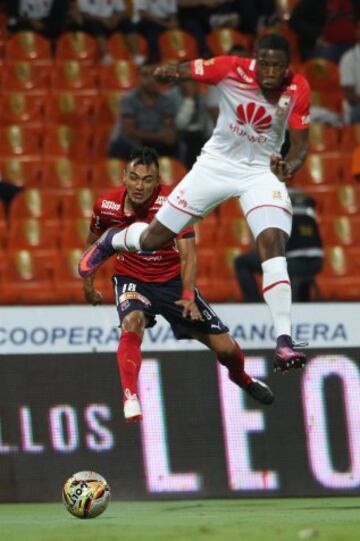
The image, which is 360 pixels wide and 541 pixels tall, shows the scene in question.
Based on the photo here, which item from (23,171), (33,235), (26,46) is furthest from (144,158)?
(26,46)

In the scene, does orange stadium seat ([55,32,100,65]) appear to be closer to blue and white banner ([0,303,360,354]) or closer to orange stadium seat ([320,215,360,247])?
orange stadium seat ([320,215,360,247])

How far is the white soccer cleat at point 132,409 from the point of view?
9466 millimetres

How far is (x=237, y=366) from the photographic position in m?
10.4

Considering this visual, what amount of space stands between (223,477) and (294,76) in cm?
285

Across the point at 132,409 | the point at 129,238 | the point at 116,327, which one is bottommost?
the point at 132,409

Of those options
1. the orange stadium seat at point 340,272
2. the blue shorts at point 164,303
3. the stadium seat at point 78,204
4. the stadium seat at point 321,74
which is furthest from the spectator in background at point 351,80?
the blue shorts at point 164,303

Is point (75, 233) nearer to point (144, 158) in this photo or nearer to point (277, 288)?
point (144, 158)

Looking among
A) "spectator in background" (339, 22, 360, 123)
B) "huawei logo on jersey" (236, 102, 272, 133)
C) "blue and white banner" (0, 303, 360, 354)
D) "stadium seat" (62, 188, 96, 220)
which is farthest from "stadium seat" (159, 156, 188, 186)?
"huawei logo on jersey" (236, 102, 272, 133)

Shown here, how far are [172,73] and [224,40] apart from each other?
6.59m

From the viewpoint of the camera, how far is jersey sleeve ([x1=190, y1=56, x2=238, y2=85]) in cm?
970

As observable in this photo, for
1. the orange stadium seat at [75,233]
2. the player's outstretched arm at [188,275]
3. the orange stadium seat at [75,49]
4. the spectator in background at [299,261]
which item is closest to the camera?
the player's outstretched arm at [188,275]

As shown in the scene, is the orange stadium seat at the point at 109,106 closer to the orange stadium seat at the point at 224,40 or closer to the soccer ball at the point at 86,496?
the orange stadium seat at the point at 224,40

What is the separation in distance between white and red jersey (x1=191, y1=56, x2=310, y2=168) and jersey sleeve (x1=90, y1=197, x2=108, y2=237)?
861 mm

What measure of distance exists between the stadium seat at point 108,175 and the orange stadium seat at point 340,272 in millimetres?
2093
